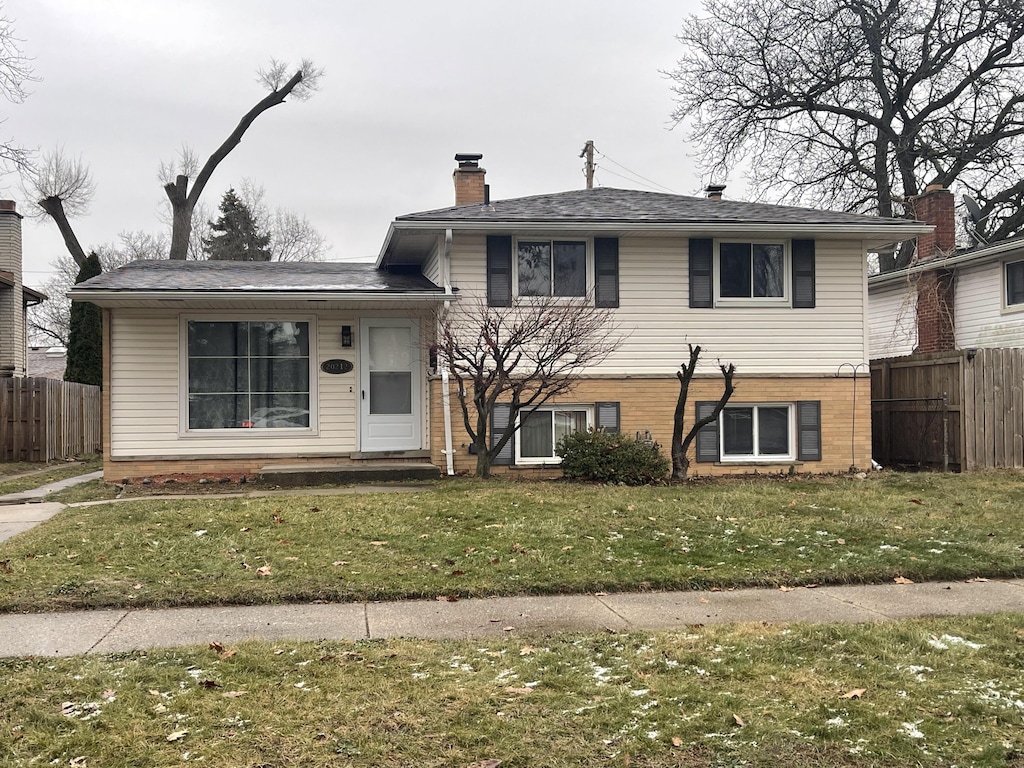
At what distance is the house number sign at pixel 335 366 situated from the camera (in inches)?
535

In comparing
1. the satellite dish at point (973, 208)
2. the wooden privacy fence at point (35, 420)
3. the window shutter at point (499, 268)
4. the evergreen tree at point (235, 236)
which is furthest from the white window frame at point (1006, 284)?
the evergreen tree at point (235, 236)

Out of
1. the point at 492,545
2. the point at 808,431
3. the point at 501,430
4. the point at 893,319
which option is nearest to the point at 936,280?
the point at 893,319

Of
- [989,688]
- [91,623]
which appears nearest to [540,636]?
[989,688]

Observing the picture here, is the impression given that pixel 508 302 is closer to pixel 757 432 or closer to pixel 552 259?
Answer: pixel 552 259

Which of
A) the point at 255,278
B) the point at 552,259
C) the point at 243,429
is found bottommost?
the point at 243,429

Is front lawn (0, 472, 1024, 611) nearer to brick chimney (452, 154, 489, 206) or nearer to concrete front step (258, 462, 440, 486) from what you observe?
concrete front step (258, 462, 440, 486)

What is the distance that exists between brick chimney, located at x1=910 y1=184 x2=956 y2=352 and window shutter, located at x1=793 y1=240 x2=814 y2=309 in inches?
242

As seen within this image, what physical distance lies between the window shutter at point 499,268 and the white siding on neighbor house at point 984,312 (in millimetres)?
11010

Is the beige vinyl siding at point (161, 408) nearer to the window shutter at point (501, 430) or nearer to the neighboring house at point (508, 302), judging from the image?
the neighboring house at point (508, 302)

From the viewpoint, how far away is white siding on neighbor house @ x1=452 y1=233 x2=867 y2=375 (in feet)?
44.7

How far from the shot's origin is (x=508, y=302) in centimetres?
1326

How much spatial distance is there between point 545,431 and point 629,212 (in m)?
3.80

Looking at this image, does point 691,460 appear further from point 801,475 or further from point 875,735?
point 875,735

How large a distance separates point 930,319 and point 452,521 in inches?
567
